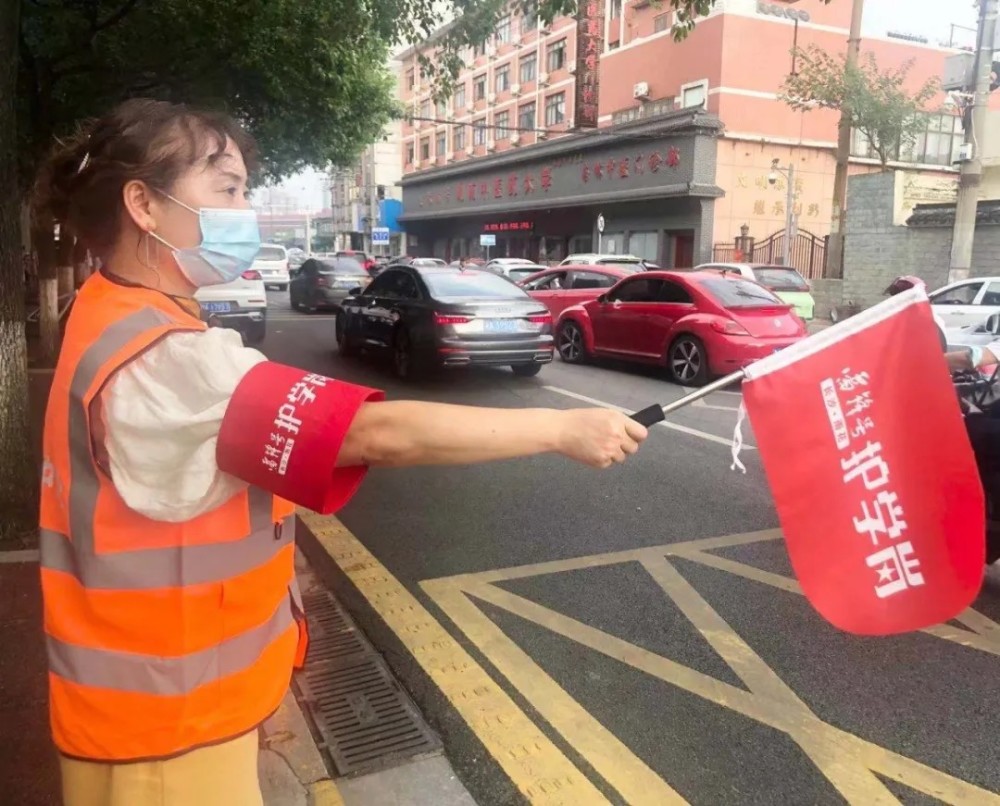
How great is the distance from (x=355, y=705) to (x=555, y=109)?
133 feet

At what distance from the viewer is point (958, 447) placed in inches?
67.5

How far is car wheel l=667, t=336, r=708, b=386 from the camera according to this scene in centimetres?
1062

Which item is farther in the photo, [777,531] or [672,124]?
[672,124]

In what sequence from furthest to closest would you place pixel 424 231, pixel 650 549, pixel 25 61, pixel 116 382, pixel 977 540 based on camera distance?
pixel 424 231
pixel 25 61
pixel 650 549
pixel 977 540
pixel 116 382

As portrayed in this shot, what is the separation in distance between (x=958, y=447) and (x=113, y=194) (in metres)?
1.65

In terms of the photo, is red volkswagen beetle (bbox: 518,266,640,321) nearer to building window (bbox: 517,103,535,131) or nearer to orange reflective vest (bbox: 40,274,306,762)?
orange reflective vest (bbox: 40,274,306,762)

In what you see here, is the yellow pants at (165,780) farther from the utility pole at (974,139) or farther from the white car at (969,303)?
the utility pole at (974,139)

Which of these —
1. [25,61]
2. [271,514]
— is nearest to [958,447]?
[271,514]

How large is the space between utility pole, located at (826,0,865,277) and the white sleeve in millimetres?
23461

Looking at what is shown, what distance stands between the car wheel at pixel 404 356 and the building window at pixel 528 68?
115 feet

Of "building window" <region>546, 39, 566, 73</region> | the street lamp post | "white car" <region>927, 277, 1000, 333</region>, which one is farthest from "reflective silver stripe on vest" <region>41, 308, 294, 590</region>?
"building window" <region>546, 39, 566, 73</region>

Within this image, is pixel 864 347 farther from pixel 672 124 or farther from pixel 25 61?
pixel 672 124

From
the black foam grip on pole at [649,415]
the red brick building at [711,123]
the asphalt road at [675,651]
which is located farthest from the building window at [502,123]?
the black foam grip on pole at [649,415]

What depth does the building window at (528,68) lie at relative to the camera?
4272cm
